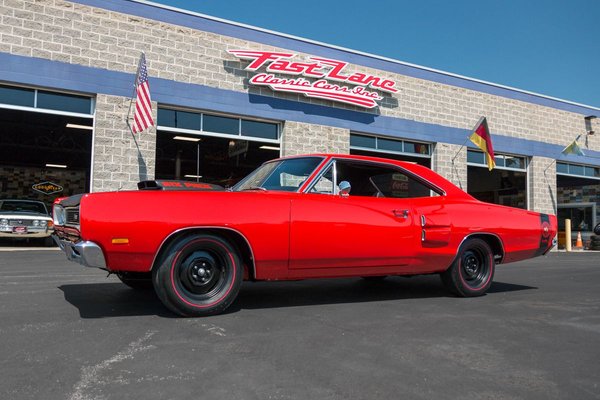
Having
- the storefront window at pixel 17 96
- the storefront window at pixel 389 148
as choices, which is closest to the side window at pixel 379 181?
the storefront window at pixel 17 96

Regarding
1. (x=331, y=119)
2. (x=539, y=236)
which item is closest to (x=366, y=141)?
(x=331, y=119)

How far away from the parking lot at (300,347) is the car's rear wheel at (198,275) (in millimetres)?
155

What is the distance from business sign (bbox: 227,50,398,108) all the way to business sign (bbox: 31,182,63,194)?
18.0m

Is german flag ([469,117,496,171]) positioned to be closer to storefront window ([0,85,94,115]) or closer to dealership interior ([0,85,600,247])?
dealership interior ([0,85,600,247])

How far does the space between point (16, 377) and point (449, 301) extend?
4.08m

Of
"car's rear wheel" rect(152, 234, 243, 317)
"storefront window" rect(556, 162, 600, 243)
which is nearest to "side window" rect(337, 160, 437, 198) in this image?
"car's rear wheel" rect(152, 234, 243, 317)

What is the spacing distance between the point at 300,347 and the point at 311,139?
452 inches

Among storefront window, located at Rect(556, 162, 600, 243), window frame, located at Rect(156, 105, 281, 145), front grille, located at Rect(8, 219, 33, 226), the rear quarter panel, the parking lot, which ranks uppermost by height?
window frame, located at Rect(156, 105, 281, 145)

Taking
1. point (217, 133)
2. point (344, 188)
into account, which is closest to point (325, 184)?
point (344, 188)

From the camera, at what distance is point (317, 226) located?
438 cm

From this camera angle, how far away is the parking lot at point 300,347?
247 centimetres

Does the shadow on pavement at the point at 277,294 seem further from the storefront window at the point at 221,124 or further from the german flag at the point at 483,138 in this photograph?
the german flag at the point at 483,138

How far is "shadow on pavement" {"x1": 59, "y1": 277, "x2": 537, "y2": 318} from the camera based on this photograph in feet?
14.2

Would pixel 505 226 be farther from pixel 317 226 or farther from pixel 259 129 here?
pixel 259 129
